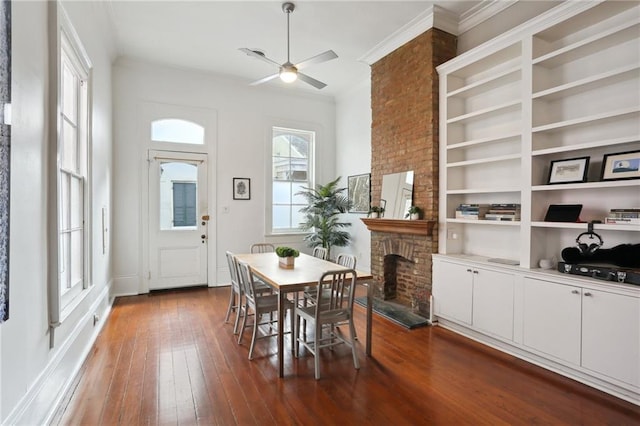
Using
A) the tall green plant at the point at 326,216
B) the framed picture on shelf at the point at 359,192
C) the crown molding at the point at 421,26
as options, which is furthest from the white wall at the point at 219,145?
the crown molding at the point at 421,26

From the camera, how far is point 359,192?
20.0ft

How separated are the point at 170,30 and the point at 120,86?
1.42 meters

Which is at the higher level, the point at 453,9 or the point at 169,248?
the point at 453,9

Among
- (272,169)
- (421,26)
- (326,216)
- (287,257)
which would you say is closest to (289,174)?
(272,169)

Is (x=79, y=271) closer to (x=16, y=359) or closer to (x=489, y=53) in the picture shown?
(x=16, y=359)

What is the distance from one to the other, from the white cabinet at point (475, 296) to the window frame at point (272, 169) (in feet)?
10.5

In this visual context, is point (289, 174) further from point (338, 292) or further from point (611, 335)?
point (611, 335)

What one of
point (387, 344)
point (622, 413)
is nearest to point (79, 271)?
point (387, 344)

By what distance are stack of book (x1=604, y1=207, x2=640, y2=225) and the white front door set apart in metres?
5.15

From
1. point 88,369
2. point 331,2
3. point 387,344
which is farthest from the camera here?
point 331,2

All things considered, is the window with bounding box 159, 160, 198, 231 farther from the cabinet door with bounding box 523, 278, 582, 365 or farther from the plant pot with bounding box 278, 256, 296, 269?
the cabinet door with bounding box 523, 278, 582, 365

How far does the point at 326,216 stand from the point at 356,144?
56.6 inches

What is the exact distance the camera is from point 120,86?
5.11m

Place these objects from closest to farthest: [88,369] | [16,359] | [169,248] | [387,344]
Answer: [16,359]
[88,369]
[387,344]
[169,248]
